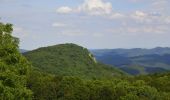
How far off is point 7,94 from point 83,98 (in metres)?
66.5

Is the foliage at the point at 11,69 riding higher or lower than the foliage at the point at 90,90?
higher

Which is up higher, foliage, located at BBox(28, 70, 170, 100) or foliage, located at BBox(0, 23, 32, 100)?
foliage, located at BBox(0, 23, 32, 100)

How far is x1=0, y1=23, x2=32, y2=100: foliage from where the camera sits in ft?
161

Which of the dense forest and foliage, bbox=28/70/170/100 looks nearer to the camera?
the dense forest

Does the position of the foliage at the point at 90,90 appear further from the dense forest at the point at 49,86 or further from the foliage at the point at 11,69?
the foliage at the point at 11,69

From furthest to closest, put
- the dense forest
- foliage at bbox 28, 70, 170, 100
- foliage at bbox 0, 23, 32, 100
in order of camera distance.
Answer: foliage at bbox 28, 70, 170, 100 < the dense forest < foliage at bbox 0, 23, 32, 100

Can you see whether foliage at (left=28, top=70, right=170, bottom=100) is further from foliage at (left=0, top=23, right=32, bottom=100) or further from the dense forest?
foliage at (left=0, top=23, right=32, bottom=100)

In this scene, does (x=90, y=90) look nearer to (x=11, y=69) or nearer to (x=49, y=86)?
(x=49, y=86)

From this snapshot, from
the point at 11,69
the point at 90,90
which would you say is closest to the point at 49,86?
the point at 90,90

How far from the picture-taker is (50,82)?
422ft

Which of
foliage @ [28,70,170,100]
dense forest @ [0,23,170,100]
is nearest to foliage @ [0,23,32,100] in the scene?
dense forest @ [0,23,170,100]

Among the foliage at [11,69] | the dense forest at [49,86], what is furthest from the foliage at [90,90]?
the foliage at [11,69]

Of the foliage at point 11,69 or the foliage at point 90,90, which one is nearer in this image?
the foliage at point 11,69

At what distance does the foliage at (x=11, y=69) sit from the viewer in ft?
161
